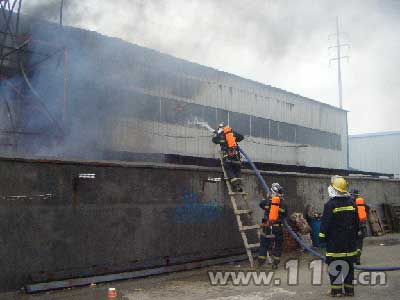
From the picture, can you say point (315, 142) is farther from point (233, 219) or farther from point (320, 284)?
point (320, 284)

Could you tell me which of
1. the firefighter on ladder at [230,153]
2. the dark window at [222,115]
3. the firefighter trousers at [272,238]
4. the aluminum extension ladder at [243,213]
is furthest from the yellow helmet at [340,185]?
the dark window at [222,115]

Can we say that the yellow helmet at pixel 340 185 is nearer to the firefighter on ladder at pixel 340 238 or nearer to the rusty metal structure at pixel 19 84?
the firefighter on ladder at pixel 340 238

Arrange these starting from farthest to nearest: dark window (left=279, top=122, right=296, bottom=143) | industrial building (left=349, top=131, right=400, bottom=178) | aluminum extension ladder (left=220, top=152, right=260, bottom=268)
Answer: industrial building (left=349, top=131, right=400, bottom=178), dark window (left=279, top=122, right=296, bottom=143), aluminum extension ladder (left=220, top=152, right=260, bottom=268)

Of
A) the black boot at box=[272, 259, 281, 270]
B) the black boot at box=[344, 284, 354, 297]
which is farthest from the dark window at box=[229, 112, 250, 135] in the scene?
the black boot at box=[344, 284, 354, 297]

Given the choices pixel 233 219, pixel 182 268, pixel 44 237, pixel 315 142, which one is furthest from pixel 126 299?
pixel 315 142

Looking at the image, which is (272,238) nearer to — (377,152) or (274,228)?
(274,228)

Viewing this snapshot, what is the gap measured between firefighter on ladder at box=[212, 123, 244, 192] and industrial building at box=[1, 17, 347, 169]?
7.50 ft

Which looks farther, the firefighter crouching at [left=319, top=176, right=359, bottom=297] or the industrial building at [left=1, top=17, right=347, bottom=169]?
the industrial building at [left=1, top=17, right=347, bottom=169]

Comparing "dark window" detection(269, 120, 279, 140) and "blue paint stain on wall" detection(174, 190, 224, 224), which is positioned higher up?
"dark window" detection(269, 120, 279, 140)

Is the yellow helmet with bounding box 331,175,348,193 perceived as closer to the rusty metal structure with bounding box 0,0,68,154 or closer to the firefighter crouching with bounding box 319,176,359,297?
the firefighter crouching with bounding box 319,176,359,297

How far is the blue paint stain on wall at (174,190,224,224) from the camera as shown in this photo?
30.3 feet

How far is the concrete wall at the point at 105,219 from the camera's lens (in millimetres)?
6852
